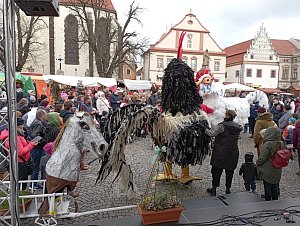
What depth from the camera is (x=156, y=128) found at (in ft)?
14.4

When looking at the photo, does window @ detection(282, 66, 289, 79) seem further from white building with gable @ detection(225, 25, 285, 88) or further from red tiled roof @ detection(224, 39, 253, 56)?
red tiled roof @ detection(224, 39, 253, 56)

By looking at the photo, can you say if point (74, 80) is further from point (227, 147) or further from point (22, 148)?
point (227, 147)

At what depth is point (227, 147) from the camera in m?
5.36

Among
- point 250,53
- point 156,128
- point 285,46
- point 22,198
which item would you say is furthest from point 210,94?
point 285,46

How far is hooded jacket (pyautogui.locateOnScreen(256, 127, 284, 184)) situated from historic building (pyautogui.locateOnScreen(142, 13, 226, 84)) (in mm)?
35552

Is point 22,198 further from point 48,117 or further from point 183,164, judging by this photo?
point 183,164

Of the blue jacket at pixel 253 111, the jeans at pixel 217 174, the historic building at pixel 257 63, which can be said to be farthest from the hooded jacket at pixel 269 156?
the historic building at pixel 257 63

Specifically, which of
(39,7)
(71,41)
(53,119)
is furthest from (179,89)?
(71,41)

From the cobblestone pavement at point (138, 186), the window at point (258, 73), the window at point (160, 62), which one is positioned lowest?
the cobblestone pavement at point (138, 186)

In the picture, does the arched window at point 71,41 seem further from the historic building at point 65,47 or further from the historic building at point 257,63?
the historic building at point 257,63

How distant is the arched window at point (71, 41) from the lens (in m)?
37.4

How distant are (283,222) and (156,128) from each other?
226 centimetres

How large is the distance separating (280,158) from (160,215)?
7.41 feet

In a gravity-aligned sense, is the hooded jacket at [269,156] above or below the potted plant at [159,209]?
above
